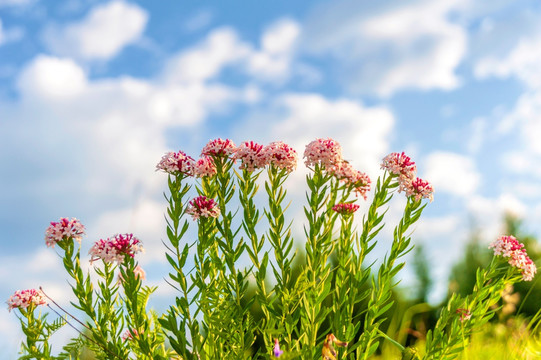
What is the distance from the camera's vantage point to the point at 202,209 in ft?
13.0

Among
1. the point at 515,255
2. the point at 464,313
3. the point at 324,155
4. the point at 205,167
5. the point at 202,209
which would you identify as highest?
the point at 205,167

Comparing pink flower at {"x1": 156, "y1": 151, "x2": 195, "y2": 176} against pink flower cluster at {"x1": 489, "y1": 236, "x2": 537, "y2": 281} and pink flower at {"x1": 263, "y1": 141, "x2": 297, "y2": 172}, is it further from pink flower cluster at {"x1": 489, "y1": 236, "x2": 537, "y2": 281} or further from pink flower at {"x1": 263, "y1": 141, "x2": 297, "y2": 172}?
pink flower cluster at {"x1": 489, "y1": 236, "x2": 537, "y2": 281}

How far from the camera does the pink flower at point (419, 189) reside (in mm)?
4121

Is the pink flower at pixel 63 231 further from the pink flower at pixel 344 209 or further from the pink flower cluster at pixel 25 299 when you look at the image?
the pink flower at pixel 344 209

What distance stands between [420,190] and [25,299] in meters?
3.45

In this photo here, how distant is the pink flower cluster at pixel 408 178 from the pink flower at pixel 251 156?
38.1 inches

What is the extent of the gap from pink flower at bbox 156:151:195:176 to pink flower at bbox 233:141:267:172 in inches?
14.2

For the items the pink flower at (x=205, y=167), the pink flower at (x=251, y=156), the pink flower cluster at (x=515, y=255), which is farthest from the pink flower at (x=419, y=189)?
the pink flower at (x=205, y=167)

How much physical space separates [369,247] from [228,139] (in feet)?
4.49

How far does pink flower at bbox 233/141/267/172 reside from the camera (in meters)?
4.04

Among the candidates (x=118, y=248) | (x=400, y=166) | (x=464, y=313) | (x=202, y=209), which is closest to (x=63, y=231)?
(x=118, y=248)

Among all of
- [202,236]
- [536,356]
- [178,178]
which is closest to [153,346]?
[202,236]

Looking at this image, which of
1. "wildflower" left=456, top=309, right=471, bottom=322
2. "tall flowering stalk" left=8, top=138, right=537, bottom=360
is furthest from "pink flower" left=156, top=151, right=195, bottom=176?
"wildflower" left=456, top=309, right=471, bottom=322

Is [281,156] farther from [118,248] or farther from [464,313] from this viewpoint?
[464,313]
